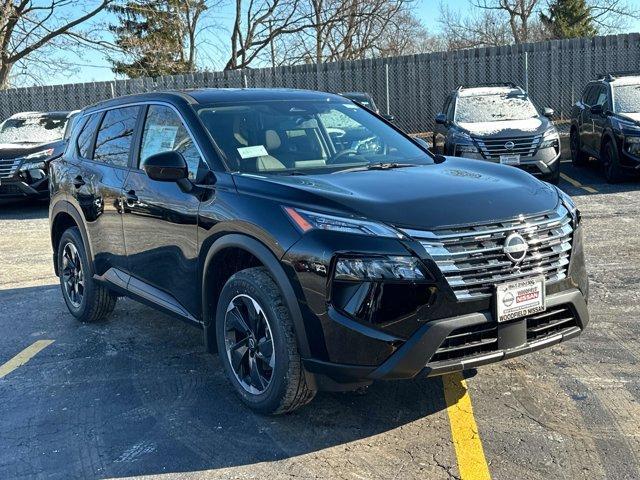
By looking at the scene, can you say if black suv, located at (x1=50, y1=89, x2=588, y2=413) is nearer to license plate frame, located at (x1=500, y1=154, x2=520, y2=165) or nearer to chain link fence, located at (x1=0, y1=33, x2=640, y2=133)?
license plate frame, located at (x1=500, y1=154, x2=520, y2=165)

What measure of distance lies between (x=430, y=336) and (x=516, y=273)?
0.57 meters

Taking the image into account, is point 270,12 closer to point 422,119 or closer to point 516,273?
point 422,119

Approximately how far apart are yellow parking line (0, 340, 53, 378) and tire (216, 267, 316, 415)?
1.84m

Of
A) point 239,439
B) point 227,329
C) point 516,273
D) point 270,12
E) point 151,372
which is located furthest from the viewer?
point 270,12

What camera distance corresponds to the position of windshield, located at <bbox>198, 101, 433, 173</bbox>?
13.8ft

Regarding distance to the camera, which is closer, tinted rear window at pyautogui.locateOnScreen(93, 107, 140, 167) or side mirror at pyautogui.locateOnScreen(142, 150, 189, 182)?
side mirror at pyautogui.locateOnScreen(142, 150, 189, 182)

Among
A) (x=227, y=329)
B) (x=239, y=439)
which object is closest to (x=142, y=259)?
(x=227, y=329)

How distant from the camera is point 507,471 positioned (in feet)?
10.2

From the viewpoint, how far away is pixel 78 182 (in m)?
5.52

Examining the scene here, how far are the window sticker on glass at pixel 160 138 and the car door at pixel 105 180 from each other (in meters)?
0.24

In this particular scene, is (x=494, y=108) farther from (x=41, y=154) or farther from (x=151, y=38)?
(x=151, y=38)

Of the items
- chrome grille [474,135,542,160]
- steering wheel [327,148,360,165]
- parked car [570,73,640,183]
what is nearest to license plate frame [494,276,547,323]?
steering wheel [327,148,360,165]

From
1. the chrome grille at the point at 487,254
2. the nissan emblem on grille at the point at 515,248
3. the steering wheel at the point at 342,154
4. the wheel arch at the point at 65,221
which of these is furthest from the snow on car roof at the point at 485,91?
the nissan emblem on grille at the point at 515,248

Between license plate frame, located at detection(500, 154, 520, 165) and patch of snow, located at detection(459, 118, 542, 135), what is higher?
patch of snow, located at detection(459, 118, 542, 135)
